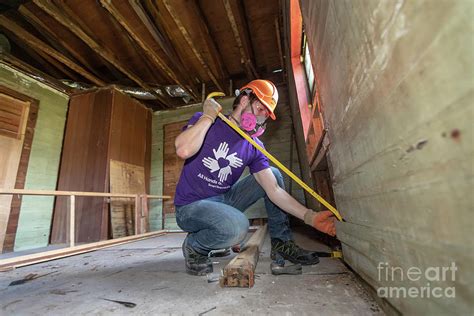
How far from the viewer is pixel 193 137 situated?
1.23 meters

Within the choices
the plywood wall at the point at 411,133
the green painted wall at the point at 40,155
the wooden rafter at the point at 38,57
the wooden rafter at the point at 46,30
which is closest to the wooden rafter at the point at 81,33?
the wooden rafter at the point at 46,30

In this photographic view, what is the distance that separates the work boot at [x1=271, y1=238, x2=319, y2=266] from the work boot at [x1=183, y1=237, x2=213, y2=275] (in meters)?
0.41

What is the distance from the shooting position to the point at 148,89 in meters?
4.20

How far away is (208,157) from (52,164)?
372cm

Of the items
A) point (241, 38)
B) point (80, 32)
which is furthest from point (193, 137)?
point (80, 32)

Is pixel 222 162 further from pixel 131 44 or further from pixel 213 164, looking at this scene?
pixel 131 44

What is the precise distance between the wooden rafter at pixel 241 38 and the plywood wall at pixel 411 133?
234 centimetres

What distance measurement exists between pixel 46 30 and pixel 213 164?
334 centimetres

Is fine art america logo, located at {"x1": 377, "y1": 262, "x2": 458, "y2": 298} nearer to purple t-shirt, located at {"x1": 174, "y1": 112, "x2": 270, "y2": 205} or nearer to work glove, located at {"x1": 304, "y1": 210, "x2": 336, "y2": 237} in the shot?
work glove, located at {"x1": 304, "y1": 210, "x2": 336, "y2": 237}

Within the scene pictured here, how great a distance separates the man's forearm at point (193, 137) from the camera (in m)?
1.23

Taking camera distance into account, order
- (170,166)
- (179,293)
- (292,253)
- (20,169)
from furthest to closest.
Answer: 1. (170,166)
2. (20,169)
3. (292,253)
4. (179,293)

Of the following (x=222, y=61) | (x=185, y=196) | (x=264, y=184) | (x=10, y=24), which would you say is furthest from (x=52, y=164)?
(x=264, y=184)

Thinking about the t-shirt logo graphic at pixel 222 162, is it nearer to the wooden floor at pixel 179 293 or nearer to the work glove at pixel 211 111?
the work glove at pixel 211 111

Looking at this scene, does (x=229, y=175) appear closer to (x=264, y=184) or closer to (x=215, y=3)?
(x=264, y=184)
